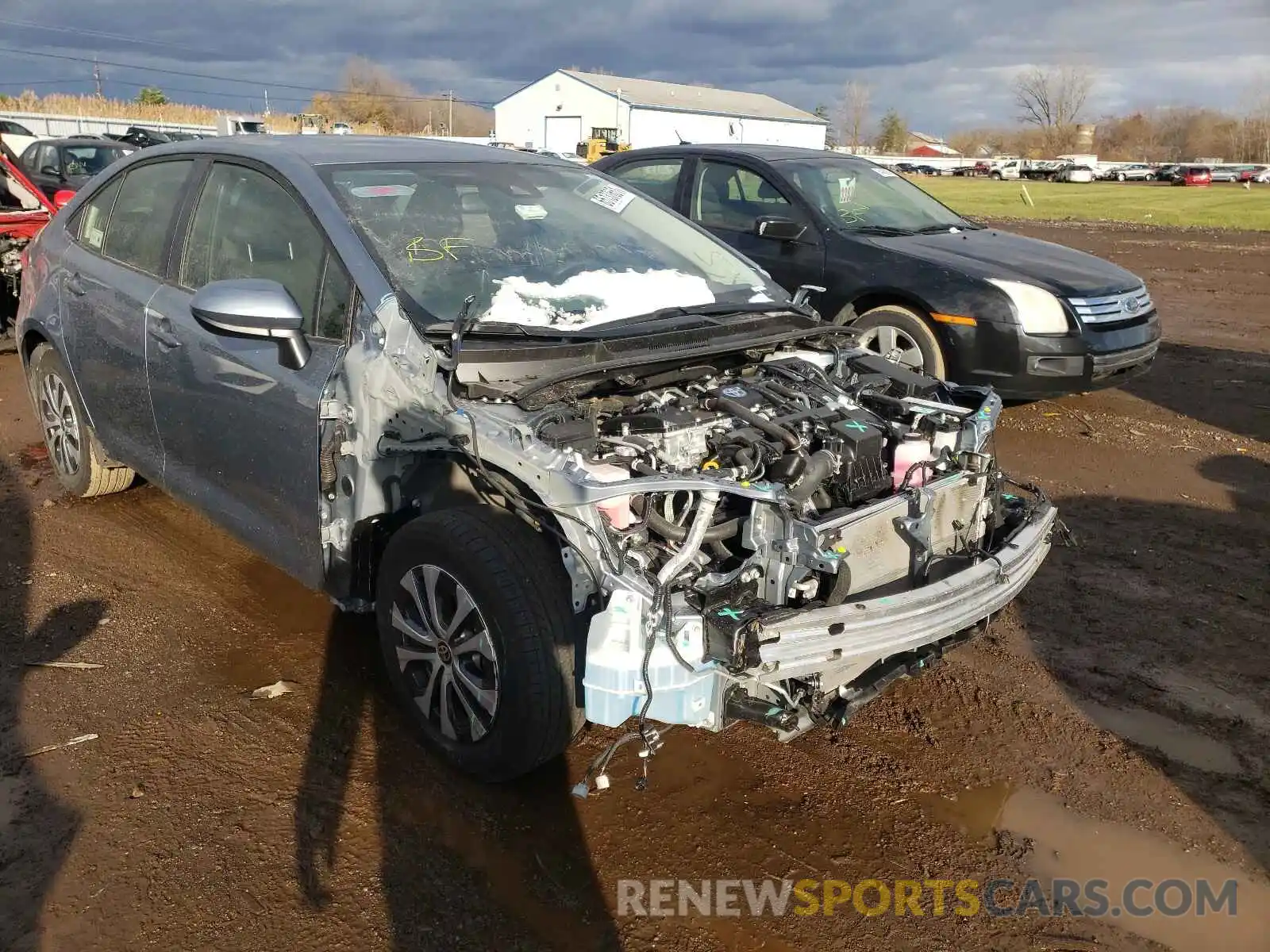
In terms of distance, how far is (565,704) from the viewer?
276 cm

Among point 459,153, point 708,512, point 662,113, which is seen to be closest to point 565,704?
Answer: point 708,512

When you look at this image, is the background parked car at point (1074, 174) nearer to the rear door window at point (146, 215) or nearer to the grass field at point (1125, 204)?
the grass field at point (1125, 204)

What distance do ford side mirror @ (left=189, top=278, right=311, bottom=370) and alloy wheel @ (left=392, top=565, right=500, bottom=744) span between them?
0.90 metres

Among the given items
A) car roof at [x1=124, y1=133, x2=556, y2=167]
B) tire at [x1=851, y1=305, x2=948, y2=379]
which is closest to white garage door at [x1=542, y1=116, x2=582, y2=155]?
tire at [x1=851, y1=305, x2=948, y2=379]

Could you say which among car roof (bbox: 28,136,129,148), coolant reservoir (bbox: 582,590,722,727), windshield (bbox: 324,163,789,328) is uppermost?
car roof (bbox: 28,136,129,148)

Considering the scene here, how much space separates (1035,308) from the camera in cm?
629

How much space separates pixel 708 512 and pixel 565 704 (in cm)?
69

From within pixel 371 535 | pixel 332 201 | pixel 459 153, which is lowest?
pixel 371 535

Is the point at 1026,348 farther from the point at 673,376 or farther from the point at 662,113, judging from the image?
the point at 662,113

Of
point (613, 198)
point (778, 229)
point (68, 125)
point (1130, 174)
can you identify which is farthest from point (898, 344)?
point (1130, 174)

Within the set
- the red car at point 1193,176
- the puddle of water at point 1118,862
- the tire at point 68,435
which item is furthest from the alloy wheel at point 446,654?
the red car at point 1193,176

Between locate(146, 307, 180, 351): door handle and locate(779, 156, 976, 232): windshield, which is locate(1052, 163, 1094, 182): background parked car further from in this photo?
locate(146, 307, 180, 351): door handle

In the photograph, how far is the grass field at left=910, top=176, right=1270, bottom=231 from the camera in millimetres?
27812

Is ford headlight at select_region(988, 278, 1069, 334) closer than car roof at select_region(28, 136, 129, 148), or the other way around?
ford headlight at select_region(988, 278, 1069, 334)
